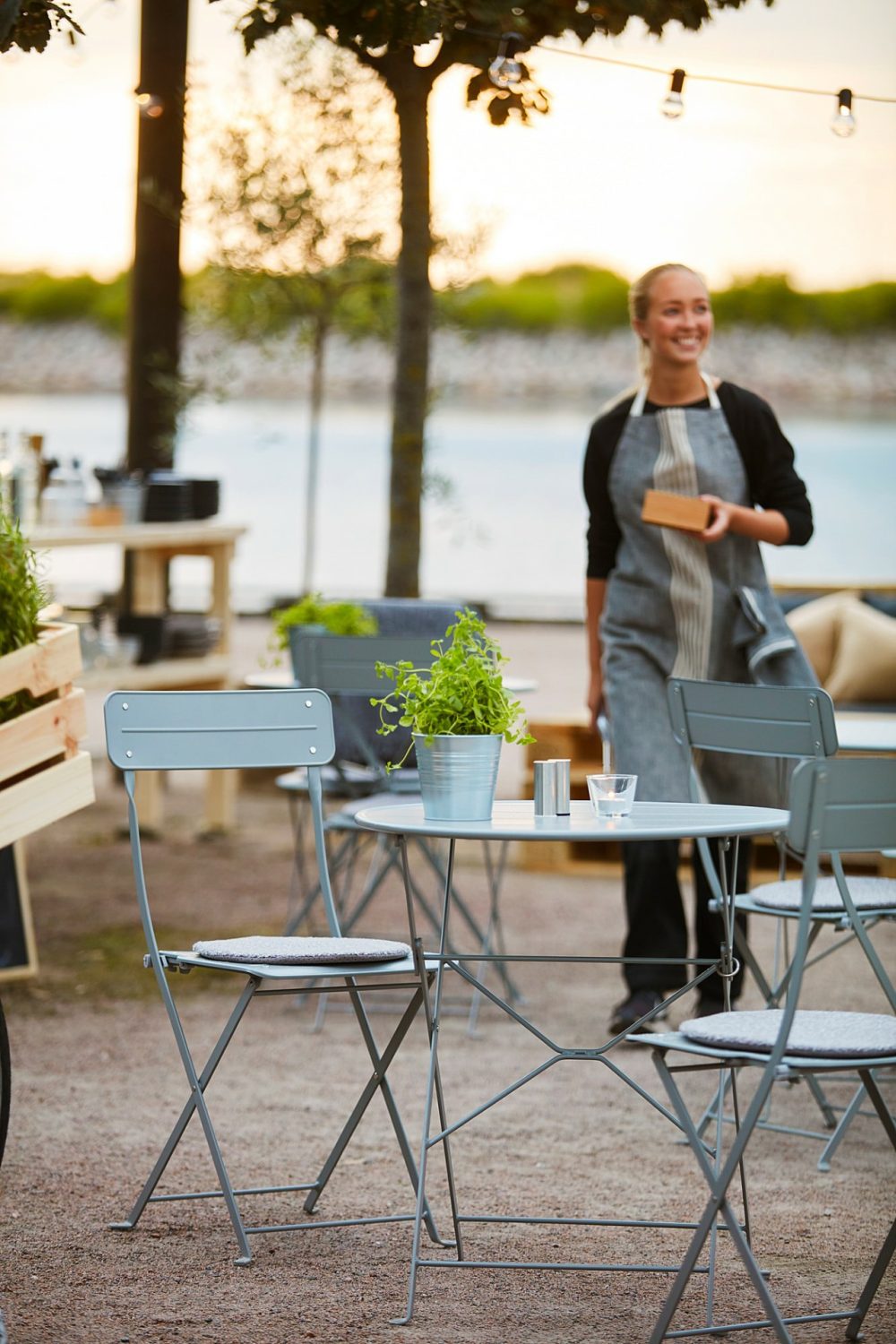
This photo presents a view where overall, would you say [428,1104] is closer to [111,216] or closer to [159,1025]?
[159,1025]

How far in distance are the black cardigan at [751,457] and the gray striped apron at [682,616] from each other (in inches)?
1.2

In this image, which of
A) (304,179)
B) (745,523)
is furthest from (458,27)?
(304,179)

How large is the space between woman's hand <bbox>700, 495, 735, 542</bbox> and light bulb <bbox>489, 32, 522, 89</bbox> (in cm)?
103

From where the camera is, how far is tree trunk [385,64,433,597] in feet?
21.4

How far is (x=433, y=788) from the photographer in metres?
2.80

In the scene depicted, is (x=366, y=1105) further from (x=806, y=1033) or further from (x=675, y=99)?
(x=675, y=99)

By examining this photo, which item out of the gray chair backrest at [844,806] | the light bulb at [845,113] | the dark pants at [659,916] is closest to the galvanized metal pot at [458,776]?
the gray chair backrest at [844,806]

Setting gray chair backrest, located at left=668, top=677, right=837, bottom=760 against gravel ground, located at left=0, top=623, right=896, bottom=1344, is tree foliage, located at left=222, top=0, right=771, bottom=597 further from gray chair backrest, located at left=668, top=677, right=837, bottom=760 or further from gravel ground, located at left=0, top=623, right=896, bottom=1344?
gravel ground, located at left=0, top=623, right=896, bottom=1344

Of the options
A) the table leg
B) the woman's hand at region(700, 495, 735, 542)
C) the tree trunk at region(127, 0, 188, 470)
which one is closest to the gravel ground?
the table leg

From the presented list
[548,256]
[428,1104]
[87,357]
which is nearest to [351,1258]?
[428,1104]

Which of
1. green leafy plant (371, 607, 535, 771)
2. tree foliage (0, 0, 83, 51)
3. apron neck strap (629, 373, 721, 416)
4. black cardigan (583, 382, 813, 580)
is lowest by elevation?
green leafy plant (371, 607, 535, 771)

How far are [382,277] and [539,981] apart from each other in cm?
476

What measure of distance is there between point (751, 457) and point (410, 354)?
290 centimetres

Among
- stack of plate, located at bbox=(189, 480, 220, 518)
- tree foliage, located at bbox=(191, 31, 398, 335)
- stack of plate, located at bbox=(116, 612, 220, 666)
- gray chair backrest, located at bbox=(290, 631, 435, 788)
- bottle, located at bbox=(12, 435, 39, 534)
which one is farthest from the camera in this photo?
tree foliage, located at bbox=(191, 31, 398, 335)
